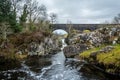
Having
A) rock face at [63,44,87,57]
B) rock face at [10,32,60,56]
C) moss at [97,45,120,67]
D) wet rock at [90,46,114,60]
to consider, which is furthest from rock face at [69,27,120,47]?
rock face at [10,32,60,56]

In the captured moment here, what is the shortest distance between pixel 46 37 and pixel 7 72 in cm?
2446

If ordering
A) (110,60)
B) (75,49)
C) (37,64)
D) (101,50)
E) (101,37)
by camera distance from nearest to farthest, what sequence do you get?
(110,60) → (101,50) → (37,64) → (101,37) → (75,49)

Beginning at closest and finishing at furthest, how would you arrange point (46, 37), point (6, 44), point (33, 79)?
point (33, 79) < point (6, 44) < point (46, 37)

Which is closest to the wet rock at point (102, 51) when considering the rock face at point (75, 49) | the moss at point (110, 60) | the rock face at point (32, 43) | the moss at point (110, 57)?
the moss at point (110, 60)

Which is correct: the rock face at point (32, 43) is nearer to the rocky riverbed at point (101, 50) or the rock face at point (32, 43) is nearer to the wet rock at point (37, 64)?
the wet rock at point (37, 64)

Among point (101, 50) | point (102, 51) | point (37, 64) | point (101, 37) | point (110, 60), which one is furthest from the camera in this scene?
point (101, 37)

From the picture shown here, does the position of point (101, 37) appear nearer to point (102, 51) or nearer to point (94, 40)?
point (94, 40)

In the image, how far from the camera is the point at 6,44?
151 ft

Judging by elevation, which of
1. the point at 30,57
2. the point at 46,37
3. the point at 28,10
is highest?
the point at 28,10

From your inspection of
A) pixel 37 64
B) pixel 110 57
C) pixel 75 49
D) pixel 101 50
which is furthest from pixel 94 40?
pixel 110 57

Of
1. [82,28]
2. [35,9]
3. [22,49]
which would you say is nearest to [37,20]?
[35,9]

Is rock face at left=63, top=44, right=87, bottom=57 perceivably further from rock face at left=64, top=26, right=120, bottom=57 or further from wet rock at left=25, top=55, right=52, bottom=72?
wet rock at left=25, top=55, right=52, bottom=72

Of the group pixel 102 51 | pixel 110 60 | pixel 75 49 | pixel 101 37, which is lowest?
pixel 75 49

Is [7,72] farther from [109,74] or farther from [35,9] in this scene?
[35,9]
